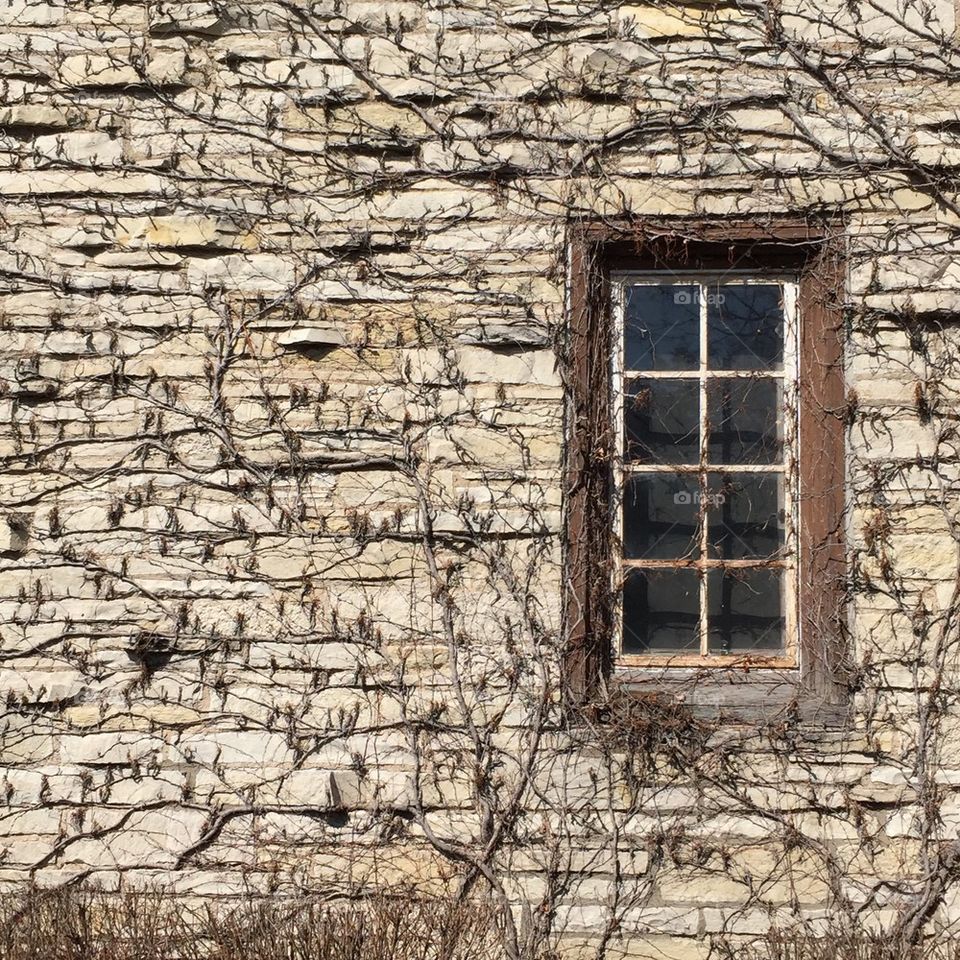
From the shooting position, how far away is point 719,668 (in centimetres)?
374

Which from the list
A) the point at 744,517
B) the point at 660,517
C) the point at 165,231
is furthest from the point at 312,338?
the point at 744,517

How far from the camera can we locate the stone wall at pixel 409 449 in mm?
3607

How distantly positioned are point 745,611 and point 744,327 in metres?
1.02

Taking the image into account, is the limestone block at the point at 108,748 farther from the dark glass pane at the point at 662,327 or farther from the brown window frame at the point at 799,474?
the dark glass pane at the point at 662,327

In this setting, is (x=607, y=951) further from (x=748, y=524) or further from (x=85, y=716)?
(x=85, y=716)

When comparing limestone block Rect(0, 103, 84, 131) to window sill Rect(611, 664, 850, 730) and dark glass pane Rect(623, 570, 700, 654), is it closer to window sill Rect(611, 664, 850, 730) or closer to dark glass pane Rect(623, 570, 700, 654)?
dark glass pane Rect(623, 570, 700, 654)

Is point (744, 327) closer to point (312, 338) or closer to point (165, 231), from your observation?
point (312, 338)

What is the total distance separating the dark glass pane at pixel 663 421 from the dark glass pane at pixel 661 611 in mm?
419

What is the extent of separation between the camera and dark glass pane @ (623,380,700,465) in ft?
12.8

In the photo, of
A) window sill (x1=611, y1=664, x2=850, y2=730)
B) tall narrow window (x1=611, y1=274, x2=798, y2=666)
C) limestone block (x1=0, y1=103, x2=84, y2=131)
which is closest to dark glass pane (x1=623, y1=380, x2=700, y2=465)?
tall narrow window (x1=611, y1=274, x2=798, y2=666)

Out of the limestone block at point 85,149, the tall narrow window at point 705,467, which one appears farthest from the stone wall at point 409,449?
the tall narrow window at point 705,467

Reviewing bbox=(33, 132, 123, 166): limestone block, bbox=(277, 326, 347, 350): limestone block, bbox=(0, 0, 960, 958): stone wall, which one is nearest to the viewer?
bbox=(0, 0, 960, 958): stone wall

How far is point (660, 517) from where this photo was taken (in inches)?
153

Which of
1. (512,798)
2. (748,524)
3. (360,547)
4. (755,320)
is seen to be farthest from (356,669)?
(755,320)
